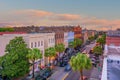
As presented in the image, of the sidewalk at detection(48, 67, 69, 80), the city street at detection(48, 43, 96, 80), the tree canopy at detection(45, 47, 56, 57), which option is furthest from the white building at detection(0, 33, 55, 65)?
the city street at detection(48, 43, 96, 80)

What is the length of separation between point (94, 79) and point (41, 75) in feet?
40.0

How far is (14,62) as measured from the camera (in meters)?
50.9

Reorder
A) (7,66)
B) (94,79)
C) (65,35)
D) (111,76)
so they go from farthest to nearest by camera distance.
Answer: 1. (65,35)
2. (94,79)
3. (7,66)
4. (111,76)

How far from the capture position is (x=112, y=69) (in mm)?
24812

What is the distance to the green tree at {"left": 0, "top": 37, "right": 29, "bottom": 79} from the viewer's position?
4974 cm

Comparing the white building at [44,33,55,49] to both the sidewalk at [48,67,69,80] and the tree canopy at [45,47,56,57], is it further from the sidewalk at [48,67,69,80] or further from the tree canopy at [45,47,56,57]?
the sidewalk at [48,67,69,80]


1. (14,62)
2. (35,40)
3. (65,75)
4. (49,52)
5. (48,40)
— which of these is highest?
(35,40)


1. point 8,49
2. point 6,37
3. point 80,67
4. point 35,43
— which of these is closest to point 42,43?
point 35,43

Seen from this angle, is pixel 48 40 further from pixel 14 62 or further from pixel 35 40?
pixel 14 62

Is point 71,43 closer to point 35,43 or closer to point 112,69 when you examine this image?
point 35,43

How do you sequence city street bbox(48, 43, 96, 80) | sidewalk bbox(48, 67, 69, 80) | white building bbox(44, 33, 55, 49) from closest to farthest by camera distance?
sidewalk bbox(48, 67, 69, 80) < city street bbox(48, 43, 96, 80) < white building bbox(44, 33, 55, 49)

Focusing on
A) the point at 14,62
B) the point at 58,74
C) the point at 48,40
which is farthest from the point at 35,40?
the point at 14,62

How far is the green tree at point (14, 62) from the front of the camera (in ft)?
163

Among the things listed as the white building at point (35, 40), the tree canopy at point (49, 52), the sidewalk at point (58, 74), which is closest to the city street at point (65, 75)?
the sidewalk at point (58, 74)
